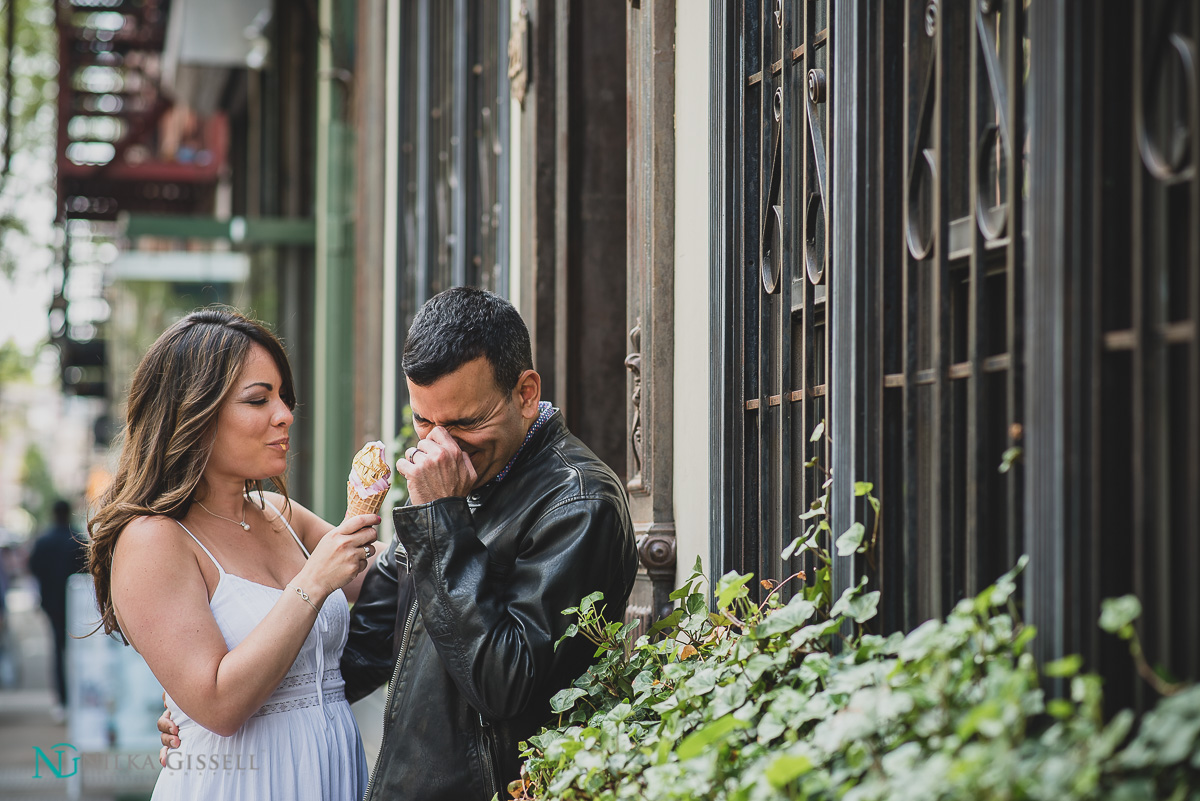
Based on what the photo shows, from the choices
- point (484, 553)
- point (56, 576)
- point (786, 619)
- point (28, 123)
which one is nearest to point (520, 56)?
point (484, 553)

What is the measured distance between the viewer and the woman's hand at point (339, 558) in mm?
2994

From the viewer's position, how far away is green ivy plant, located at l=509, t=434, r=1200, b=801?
1393 millimetres

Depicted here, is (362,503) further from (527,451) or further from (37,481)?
(37,481)

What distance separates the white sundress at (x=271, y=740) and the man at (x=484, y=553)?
398mm

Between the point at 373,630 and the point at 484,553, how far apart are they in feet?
2.91

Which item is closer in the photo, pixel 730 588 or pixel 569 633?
pixel 730 588

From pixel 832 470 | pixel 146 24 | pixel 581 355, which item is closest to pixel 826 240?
pixel 832 470

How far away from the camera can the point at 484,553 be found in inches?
106

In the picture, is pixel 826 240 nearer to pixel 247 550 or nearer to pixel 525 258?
pixel 247 550

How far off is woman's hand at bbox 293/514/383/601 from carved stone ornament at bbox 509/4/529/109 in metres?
2.38

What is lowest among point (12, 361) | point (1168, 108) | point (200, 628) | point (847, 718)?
point (200, 628)

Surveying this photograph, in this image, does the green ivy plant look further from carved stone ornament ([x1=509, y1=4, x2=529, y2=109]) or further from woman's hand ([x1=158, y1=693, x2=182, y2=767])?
carved stone ornament ([x1=509, y1=4, x2=529, y2=109])

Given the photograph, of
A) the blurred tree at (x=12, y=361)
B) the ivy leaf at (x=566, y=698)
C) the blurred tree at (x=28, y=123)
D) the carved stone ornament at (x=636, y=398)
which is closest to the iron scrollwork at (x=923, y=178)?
the ivy leaf at (x=566, y=698)

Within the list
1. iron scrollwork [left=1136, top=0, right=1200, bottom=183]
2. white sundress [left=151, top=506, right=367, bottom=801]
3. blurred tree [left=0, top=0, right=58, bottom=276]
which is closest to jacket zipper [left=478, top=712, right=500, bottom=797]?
white sundress [left=151, top=506, right=367, bottom=801]
